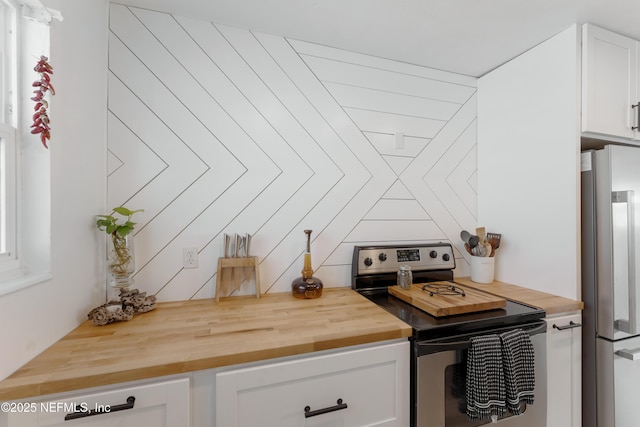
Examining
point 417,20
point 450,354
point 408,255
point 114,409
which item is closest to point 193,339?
point 114,409

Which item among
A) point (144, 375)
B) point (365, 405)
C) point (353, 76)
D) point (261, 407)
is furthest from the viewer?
point (353, 76)

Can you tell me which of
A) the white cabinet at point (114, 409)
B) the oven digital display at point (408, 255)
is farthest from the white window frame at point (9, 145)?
the oven digital display at point (408, 255)

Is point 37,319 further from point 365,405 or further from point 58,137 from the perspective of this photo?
point 365,405

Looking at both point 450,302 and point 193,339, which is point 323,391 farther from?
point 450,302

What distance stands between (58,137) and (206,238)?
71cm

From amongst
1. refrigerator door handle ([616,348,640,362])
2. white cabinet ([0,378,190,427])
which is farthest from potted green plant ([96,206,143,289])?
refrigerator door handle ([616,348,640,362])

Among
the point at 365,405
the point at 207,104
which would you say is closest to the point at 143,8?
the point at 207,104

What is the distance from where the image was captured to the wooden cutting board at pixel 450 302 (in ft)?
3.89

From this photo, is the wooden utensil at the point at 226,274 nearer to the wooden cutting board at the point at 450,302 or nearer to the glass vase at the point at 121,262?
the glass vase at the point at 121,262

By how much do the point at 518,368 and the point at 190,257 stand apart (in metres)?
1.61

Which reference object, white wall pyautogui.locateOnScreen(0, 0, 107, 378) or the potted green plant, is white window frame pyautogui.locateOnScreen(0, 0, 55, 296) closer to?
white wall pyautogui.locateOnScreen(0, 0, 107, 378)

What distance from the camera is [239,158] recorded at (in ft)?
4.87

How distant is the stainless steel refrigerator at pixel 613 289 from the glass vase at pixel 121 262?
2.33 meters

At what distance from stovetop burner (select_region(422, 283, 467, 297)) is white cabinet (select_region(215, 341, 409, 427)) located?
0.50 metres
